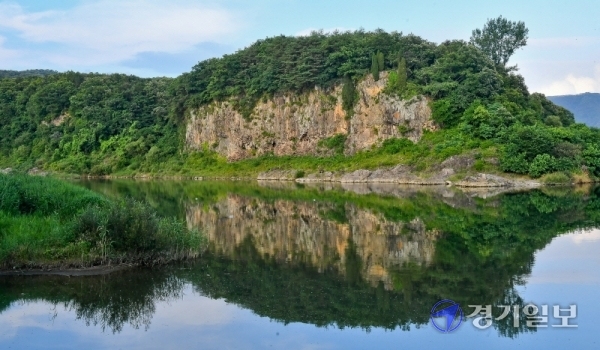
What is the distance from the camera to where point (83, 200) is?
24172 mm

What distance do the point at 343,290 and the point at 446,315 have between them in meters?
3.33

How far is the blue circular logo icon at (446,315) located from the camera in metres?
13.8

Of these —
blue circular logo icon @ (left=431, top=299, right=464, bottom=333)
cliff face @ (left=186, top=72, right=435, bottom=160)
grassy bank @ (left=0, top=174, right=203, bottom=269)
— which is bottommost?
blue circular logo icon @ (left=431, top=299, right=464, bottom=333)

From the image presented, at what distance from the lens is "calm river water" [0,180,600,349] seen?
13.4 metres

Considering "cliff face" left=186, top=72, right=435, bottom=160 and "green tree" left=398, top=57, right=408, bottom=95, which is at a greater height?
Result: "green tree" left=398, top=57, right=408, bottom=95

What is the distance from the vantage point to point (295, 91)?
86750 mm

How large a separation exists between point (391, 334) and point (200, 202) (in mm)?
33101

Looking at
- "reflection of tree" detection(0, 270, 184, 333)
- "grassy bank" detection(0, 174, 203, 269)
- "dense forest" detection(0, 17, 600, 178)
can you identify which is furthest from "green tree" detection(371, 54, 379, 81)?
"reflection of tree" detection(0, 270, 184, 333)

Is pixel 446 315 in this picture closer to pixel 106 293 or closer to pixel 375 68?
pixel 106 293

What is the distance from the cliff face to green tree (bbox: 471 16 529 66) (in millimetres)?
22773

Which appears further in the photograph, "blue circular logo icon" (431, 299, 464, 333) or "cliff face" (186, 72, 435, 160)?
"cliff face" (186, 72, 435, 160)

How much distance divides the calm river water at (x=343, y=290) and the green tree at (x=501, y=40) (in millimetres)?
65073

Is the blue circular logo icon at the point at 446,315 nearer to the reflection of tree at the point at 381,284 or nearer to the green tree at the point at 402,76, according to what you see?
the reflection of tree at the point at 381,284

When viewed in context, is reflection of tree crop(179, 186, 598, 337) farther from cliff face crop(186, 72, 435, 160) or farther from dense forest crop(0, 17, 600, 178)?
cliff face crop(186, 72, 435, 160)
